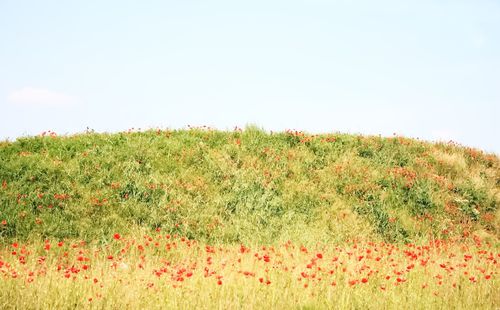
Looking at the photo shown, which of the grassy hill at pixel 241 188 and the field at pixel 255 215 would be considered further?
the grassy hill at pixel 241 188

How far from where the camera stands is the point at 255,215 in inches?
499

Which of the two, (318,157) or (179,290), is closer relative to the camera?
(179,290)

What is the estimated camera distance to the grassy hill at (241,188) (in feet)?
38.7

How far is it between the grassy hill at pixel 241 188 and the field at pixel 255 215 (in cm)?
5

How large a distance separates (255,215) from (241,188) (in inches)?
49.9

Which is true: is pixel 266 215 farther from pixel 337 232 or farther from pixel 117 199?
pixel 117 199

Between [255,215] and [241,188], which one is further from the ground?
[241,188]

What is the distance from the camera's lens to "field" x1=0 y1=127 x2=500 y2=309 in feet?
21.9

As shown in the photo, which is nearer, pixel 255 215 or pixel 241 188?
pixel 255 215

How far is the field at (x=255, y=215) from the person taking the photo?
21.9 feet

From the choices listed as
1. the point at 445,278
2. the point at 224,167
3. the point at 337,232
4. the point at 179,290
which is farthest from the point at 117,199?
the point at 445,278

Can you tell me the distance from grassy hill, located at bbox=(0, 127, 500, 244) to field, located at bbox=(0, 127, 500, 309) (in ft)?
0.17

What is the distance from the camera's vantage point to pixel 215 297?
5980 mm

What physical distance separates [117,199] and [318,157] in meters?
7.21
